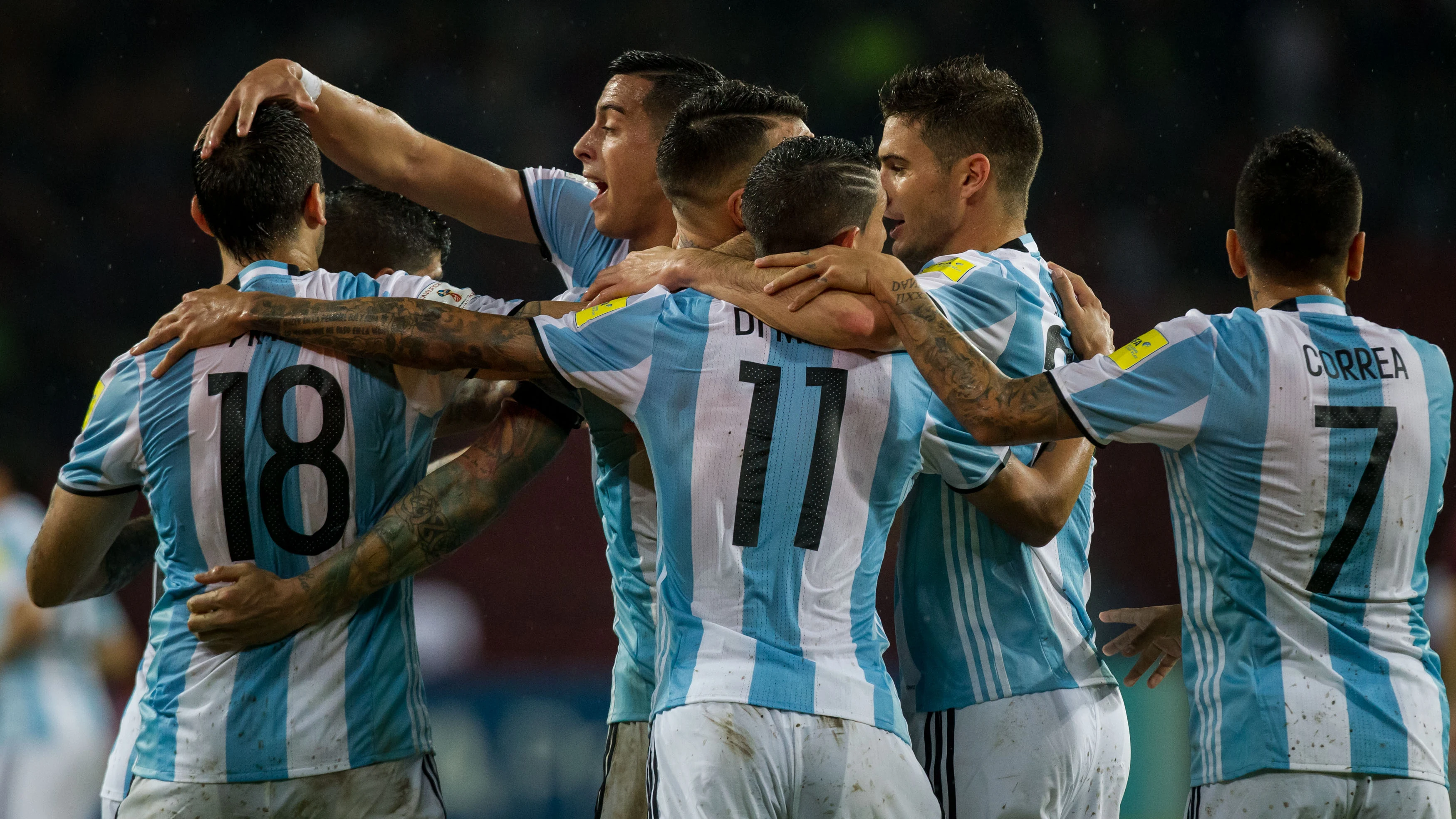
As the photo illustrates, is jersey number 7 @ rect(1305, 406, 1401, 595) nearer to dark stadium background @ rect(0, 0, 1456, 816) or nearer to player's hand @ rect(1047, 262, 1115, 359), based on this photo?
player's hand @ rect(1047, 262, 1115, 359)

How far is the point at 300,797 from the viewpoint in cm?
275

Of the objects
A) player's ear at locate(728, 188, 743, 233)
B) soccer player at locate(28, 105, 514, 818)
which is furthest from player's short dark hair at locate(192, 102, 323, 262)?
player's ear at locate(728, 188, 743, 233)

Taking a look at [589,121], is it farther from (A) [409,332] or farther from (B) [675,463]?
(B) [675,463]

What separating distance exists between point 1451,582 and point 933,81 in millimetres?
5900

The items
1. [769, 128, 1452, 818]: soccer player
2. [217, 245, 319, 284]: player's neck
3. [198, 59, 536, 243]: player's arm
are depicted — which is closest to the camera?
[769, 128, 1452, 818]: soccer player

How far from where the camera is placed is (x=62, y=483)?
2.92 meters

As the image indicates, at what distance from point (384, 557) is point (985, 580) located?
1.34 metres

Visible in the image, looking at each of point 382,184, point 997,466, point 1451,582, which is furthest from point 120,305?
point 1451,582

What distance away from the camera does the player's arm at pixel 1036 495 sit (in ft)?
9.18

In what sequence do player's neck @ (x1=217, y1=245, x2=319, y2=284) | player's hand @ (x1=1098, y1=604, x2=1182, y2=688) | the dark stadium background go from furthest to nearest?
the dark stadium background < player's hand @ (x1=1098, y1=604, x2=1182, y2=688) < player's neck @ (x1=217, y1=245, x2=319, y2=284)

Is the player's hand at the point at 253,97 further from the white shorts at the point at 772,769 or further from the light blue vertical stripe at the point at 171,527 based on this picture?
the white shorts at the point at 772,769

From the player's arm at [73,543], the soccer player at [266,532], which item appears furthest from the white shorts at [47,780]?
the soccer player at [266,532]

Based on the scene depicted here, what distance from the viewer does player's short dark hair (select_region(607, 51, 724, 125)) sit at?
3744 mm

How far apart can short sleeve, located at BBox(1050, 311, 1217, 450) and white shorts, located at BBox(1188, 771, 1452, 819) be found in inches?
27.5
